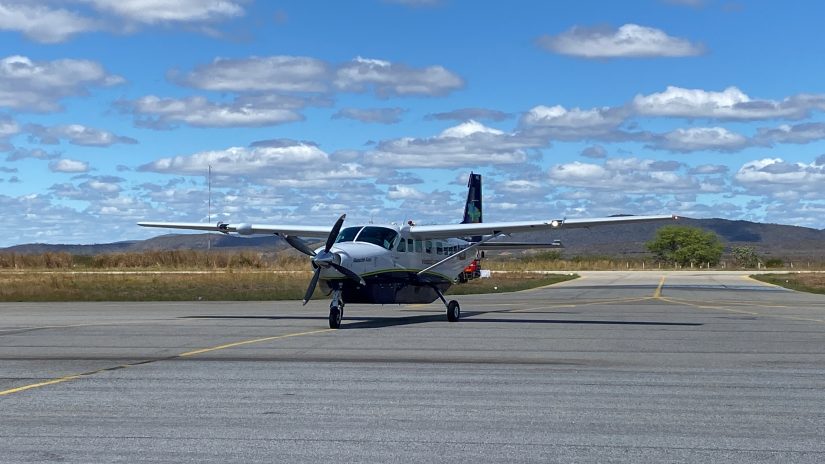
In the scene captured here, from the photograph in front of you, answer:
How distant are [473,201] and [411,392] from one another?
2308 cm

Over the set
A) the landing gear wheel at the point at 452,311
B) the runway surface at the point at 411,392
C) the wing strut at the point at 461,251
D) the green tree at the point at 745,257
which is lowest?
the runway surface at the point at 411,392

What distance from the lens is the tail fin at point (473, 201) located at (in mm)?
34906

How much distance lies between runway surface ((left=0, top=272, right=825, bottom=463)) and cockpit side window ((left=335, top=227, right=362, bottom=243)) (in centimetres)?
214

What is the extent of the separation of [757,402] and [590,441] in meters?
3.18

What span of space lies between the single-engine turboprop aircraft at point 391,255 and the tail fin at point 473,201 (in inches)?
182

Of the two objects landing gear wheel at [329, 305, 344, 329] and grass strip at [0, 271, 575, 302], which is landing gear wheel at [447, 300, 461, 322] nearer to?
landing gear wheel at [329, 305, 344, 329]

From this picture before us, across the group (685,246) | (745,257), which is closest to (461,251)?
(685,246)

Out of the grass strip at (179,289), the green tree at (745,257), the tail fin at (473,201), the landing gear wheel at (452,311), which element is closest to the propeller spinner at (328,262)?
the landing gear wheel at (452,311)

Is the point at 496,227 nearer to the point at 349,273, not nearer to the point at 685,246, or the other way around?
the point at 349,273

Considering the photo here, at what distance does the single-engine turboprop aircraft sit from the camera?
2342cm

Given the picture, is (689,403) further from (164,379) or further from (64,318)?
(64,318)

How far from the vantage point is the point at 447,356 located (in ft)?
54.7

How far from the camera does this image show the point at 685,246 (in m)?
138

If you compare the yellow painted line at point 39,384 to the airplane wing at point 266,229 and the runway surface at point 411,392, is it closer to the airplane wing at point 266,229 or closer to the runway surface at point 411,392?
the runway surface at point 411,392
